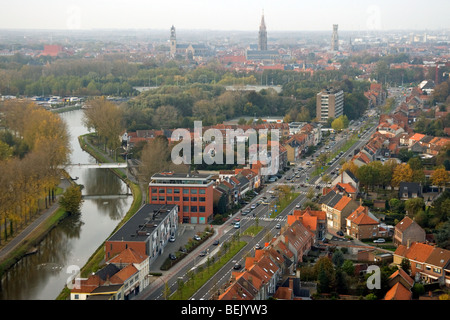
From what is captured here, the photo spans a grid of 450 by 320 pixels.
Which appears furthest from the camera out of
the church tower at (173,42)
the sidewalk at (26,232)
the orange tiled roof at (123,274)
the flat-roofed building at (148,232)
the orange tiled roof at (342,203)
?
the church tower at (173,42)

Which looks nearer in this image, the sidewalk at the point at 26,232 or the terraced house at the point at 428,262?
the terraced house at the point at 428,262

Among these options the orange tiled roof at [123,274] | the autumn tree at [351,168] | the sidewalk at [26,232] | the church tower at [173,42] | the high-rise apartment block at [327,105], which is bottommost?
the sidewalk at [26,232]

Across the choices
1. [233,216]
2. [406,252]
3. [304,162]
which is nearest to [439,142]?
[304,162]

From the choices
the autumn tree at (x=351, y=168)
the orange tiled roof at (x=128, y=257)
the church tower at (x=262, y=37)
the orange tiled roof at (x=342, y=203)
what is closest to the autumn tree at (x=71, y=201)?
the orange tiled roof at (x=128, y=257)

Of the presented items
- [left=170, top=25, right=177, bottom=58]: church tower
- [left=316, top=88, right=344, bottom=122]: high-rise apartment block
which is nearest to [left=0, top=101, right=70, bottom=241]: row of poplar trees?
[left=316, top=88, right=344, bottom=122]: high-rise apartment block

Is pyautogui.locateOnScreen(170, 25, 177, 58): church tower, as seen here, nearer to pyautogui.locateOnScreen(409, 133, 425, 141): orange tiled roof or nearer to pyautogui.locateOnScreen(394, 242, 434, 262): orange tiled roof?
pyautogui.locateOnScreen(409, 133, 425, 141): orange tiled roof

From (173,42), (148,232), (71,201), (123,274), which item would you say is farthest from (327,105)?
(173,42)

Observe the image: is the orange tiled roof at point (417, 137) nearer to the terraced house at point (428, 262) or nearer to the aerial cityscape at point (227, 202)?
the aerial cityscape at point (227, 202)
